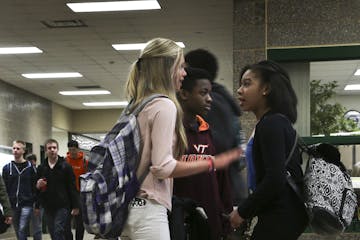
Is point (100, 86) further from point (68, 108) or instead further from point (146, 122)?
point (146, 122)

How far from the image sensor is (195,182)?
12.0 feet

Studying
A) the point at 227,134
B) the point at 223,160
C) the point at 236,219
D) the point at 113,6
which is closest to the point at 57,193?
the point at 113,6

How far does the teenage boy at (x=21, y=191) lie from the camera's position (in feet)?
33.9

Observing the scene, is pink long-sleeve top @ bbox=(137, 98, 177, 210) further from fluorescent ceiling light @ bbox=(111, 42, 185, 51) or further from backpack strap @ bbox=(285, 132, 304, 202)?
fluorescent ceiling light @ bbox=(111, 42, 185, 51)

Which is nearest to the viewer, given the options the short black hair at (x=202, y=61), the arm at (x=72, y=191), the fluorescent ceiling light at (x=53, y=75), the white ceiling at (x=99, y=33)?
the short black hair at (x=202, y=61)

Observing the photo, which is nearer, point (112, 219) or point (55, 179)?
point (112, 219)

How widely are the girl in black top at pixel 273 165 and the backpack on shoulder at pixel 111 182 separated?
2.25 feet

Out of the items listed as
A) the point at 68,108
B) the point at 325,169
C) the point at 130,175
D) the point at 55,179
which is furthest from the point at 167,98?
the point at 68,108

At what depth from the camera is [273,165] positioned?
2.99 m

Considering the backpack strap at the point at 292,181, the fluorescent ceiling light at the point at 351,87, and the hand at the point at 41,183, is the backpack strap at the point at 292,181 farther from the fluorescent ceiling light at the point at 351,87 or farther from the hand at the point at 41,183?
the hand at the point at 41,183

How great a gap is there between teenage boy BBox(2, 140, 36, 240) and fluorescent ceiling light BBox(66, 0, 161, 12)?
8.47ft

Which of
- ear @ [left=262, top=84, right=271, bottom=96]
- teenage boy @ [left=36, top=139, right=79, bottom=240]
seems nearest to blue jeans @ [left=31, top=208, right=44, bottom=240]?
teenage boy @ [left=36, top=139, right=79, bottom=240]

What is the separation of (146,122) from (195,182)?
3.73 feet

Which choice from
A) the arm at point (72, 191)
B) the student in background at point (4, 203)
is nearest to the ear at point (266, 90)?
the student in background at point (4, 203)
